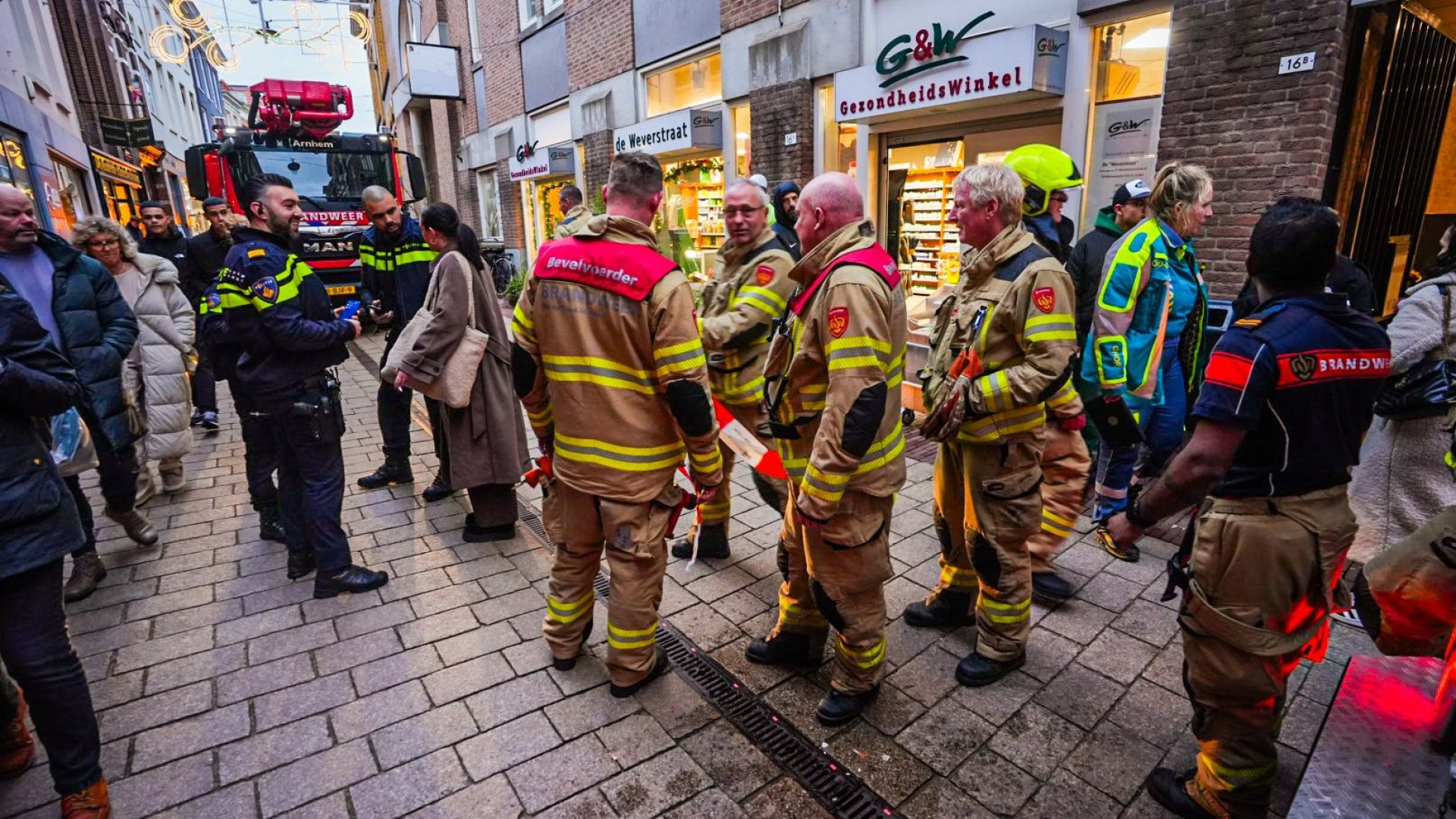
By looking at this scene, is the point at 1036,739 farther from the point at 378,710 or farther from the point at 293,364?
the point at 293,364

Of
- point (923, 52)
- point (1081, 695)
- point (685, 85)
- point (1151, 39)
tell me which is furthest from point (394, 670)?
point (685, 85)

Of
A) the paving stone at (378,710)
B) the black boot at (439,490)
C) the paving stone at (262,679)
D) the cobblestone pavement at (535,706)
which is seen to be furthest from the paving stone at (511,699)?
the black boot at (439,490)

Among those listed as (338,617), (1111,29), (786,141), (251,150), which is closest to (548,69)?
(251,150)

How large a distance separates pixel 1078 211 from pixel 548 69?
1259cm

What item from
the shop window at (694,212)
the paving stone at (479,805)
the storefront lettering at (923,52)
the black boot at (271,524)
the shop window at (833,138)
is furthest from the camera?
the shop window at (694,212)

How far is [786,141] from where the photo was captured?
9.41 metres

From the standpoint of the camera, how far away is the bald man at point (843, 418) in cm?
235

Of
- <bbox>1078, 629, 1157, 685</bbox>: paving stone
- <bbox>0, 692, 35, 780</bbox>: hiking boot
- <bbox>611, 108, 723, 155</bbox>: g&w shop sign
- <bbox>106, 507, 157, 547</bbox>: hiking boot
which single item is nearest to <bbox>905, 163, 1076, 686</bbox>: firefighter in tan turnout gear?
<bbox>1078, 629, 1157, 685</bbox>: paving stone

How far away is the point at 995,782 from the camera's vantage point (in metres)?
2.48

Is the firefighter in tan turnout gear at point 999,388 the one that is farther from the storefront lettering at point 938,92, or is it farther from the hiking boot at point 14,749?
the storefront lettering at point 938,92

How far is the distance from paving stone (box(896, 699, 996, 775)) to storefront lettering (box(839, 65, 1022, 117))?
5.67 metres

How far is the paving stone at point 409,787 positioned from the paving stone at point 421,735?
0.05 metres

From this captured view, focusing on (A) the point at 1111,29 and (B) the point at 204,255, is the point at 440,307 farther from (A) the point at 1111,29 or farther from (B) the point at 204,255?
(A) the point at 1111,29

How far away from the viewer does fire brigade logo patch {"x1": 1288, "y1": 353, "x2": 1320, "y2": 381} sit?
6.15 ft
